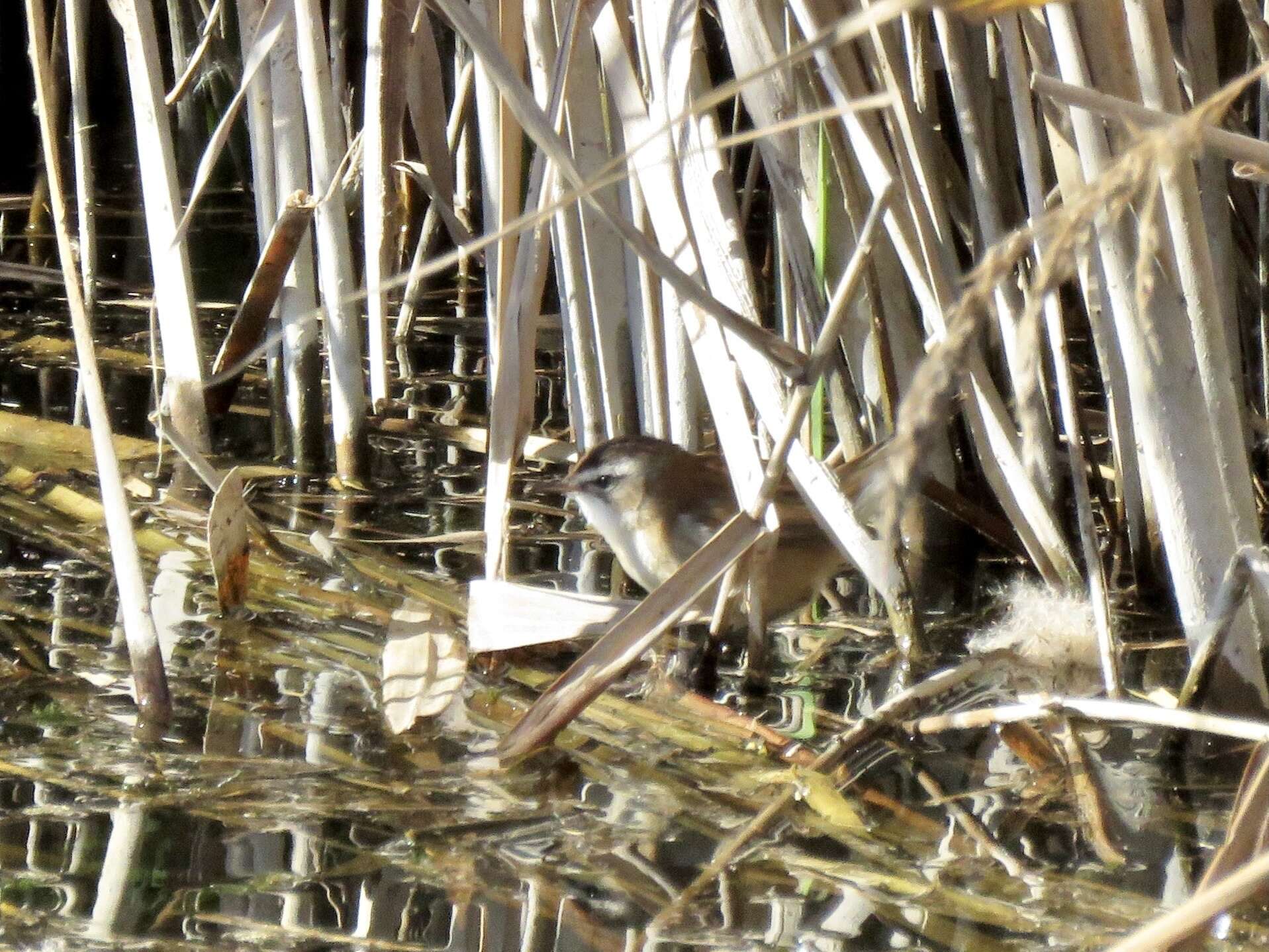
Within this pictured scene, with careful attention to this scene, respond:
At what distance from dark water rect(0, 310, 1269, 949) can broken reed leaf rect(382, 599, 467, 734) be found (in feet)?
0.15

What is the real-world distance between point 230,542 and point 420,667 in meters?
0.63

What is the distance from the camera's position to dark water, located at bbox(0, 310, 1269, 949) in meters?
2.35

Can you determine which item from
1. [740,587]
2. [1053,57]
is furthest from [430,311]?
[1053,57]

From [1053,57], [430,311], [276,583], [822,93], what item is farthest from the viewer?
[430,311]

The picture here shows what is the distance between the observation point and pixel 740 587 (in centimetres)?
329

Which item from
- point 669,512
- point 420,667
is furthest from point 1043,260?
point 669,512

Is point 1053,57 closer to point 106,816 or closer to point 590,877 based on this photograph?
point 590,877

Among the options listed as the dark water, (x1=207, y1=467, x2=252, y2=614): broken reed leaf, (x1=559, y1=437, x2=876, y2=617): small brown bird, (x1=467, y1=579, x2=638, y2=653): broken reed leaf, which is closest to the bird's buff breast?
(x1=559, y1=437, x2=876, y2=617): small brown bird

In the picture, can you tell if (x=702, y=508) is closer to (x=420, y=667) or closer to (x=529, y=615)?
(x=529, y=615)

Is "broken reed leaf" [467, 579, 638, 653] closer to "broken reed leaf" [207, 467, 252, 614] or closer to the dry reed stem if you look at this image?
"broken reed leaf" [207, 467, 252, 614]

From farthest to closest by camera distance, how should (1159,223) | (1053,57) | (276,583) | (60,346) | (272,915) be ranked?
(60,346) → (276,583) → (1053,57) → (1159,223) → (272,915)

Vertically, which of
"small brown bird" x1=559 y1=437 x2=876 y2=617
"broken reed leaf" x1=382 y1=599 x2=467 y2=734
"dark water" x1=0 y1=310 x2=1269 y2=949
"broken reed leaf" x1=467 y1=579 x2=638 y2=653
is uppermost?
"small brown bird" x1=559 y1=437 x2=876 y2=617

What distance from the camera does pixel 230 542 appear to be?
3520 millimetres

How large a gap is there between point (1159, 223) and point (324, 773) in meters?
1.81
